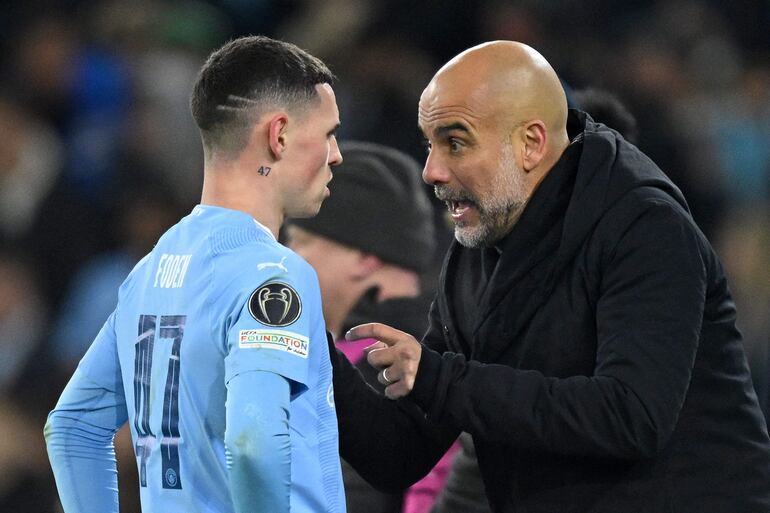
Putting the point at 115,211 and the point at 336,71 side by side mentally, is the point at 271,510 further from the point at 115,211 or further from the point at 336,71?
the point at 336,71

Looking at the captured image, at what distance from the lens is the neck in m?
2.33

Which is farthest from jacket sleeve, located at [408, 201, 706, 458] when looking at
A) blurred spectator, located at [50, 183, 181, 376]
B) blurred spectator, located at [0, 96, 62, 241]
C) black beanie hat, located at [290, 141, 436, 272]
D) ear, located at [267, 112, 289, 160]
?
blurred spectator, located at [0, 96, 62, 241]

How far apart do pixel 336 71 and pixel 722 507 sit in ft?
15.7

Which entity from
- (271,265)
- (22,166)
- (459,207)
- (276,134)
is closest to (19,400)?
(22,166)

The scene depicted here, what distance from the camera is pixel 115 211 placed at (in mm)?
5965

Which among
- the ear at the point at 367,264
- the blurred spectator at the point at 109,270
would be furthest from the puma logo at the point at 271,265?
the blurred spectator at the point at 109,270

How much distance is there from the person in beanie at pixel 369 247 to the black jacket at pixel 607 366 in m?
1.10

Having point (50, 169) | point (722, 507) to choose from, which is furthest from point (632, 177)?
point (50, 169)

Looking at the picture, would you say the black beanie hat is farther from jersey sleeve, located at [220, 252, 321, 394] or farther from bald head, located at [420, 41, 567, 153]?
jersey sleeve, located at [220, 252, 321, 394]

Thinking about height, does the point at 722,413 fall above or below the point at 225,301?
below

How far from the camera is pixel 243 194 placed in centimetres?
234

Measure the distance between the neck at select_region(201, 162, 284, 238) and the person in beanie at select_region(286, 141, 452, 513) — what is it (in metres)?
1.30

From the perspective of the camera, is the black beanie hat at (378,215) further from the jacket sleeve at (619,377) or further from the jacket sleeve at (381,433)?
the jacket sleeve at (619,377)

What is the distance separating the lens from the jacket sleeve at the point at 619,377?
222 cm
